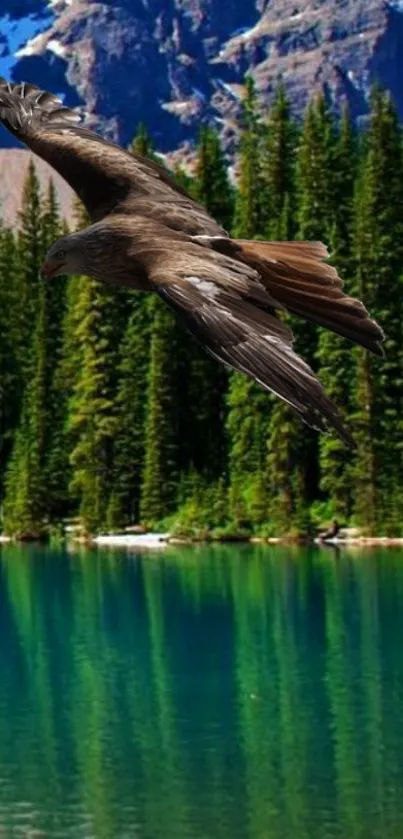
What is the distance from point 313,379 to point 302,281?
1339 mm

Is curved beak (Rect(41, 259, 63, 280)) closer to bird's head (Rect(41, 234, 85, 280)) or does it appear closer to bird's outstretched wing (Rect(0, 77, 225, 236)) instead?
bird's head (Rect(41, 234, 85, 280))

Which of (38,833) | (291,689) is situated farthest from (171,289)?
(291,689)

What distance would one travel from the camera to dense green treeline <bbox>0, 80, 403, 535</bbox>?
70438mm

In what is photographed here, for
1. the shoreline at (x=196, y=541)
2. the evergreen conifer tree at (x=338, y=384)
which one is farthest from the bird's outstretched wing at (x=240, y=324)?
the evergreen conifer tree at (x=338, y=384)

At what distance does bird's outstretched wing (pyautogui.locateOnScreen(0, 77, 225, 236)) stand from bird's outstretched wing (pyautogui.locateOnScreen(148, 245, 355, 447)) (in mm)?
627

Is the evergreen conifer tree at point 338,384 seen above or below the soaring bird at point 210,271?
above

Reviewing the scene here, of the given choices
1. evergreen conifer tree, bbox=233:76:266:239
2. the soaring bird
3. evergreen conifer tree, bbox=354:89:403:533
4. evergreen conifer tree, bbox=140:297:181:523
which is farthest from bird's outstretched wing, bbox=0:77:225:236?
evergreen conifer tree, bbox=140:297:181:523

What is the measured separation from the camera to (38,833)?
28.0 m

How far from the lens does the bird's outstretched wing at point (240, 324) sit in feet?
16.7

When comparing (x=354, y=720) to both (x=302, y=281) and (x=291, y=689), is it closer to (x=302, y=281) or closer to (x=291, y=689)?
(x=291, y=689)

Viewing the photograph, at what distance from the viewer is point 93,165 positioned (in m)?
8.01

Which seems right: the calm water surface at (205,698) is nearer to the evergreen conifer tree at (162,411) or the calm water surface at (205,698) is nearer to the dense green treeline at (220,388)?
the dense green treeline at (220,388)

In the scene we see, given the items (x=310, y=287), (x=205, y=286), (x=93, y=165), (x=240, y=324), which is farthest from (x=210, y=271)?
(x=93, y=165)

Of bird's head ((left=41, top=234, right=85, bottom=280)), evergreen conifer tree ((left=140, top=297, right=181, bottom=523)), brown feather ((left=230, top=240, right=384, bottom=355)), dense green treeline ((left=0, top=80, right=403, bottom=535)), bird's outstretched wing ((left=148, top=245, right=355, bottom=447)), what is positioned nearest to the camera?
bird's outstretched wing ((left=148, top=245, right=355, bottom=447))
